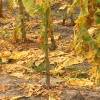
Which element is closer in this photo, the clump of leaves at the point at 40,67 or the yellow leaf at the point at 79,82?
the yellow leaf at the point at 79,82

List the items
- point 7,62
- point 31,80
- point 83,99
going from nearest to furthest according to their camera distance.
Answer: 1. point 83,99
2. point 31,80
3. point 7,62

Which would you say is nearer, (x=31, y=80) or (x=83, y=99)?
(x=83, y=99)

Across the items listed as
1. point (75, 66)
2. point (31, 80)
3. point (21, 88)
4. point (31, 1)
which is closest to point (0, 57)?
point (75, 66)

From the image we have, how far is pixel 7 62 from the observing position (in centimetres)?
616

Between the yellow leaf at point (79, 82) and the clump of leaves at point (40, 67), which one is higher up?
the clump of leaves at point (40, 67)

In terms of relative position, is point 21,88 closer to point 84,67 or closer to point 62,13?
point 84,67

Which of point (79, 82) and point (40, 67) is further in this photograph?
point (40, 67)

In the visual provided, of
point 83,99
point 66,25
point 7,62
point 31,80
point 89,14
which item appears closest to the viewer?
point 89,14

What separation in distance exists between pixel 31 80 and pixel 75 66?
1551 mm

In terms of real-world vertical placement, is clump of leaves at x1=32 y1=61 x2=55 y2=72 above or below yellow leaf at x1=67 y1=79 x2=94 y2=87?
above

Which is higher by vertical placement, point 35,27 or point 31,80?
point 35,27

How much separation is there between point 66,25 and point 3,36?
218cm

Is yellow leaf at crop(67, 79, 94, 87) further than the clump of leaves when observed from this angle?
No

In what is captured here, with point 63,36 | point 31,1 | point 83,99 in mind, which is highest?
point 31,1
